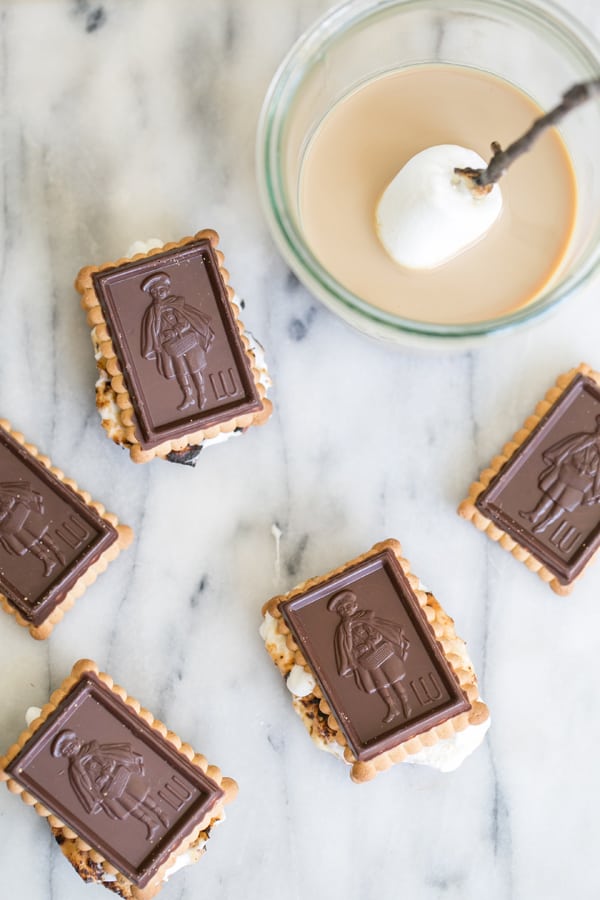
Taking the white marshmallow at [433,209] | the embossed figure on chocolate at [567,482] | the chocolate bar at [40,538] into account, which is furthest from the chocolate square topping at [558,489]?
the chocolate bar at [40,538]

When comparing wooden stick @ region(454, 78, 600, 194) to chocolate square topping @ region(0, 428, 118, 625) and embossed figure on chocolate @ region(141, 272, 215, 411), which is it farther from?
chocolate square topping @ region(0, 428, 118, 625)

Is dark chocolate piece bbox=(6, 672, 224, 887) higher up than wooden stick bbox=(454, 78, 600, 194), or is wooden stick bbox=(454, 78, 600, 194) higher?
wooden stick bbox=(454, 78, 600, 194)

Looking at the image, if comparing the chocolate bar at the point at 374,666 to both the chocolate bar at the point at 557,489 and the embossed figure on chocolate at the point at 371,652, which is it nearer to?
the embossed figure on chocolate at the point at 371,652

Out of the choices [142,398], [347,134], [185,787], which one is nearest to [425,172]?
[347,134]

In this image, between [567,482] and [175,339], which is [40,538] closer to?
[175,339]

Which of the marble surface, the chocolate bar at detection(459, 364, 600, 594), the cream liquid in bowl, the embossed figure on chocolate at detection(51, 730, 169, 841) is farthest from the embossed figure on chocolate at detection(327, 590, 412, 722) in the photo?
the cream liquid in bowl

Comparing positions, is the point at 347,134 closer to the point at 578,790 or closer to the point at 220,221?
the point at 220,221
